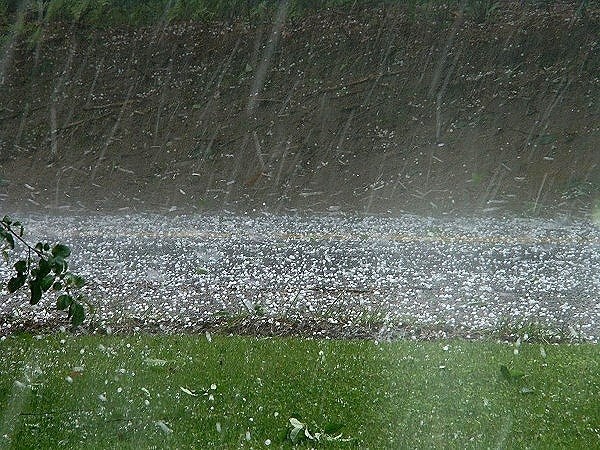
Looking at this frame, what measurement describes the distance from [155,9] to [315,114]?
175 inches

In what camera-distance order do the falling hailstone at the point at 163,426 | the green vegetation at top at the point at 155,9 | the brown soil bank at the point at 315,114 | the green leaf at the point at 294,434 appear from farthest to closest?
the green vegetation at top at the point at 155,9 → the brown soil bank at the point at 315,114 → the falling hailstone at the point at 163,426 → the green leaf at the point at 294,434

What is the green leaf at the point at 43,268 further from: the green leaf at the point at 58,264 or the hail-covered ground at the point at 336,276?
the hail-covered ground at the point at 336,276

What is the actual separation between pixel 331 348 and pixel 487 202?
17.9ft

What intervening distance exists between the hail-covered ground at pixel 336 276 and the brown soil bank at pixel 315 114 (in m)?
1.32

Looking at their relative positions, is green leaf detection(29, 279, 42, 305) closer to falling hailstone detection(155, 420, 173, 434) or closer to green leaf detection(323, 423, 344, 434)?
falling hailstone detection(155, 420, 173, 434)

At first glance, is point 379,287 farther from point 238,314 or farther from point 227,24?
point 227,24

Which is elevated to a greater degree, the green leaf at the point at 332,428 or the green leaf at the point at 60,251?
the green leaf at the point at 60,251

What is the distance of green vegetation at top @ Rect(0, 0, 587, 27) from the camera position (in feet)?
49.9

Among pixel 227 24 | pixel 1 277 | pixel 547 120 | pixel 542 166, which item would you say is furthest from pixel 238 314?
pixel 227 24

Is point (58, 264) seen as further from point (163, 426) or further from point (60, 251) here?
point (163, 426)

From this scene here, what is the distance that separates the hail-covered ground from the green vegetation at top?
20.3ft

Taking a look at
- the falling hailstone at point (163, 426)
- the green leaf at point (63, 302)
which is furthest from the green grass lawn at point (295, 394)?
the green leaf at point (63, 302)

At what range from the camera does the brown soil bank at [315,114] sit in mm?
11594

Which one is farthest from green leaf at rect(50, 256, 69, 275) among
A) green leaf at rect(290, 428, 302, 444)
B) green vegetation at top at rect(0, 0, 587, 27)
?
green vegetation at top at rect(0, 0, 587, 27)
